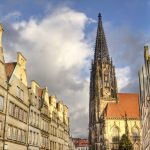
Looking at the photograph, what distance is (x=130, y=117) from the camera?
106125 millimetres

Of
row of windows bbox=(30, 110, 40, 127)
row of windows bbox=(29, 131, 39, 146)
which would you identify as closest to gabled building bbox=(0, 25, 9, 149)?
row of windows bbox=(30, 110, 40, 127)

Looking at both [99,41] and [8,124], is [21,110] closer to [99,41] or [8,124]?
[8,124]

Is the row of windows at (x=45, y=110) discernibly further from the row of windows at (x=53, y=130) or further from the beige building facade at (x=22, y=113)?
the row of windows at (x=53, y=130)

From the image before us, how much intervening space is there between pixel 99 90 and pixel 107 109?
7.93 metres

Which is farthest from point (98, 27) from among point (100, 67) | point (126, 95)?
point (126, 95)

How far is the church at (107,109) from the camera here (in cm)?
10188

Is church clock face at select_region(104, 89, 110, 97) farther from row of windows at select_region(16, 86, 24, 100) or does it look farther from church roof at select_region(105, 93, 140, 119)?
row of windows at select_region(16, 86, 24, 100)

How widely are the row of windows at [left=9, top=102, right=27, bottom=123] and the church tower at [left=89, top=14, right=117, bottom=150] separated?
6651 cm

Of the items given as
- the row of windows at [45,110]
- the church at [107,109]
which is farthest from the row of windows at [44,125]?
the church at [107,109]

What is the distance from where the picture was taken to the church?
10188 centimetres

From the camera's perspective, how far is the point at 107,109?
107 metres

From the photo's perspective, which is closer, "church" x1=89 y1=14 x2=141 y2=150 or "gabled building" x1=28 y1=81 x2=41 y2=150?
"gabled building" x1=28 y1=81 x2=41 y2=150

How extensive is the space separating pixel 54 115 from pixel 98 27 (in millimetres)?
79158

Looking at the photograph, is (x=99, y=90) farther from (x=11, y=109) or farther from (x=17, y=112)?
(x=11, y=109)
